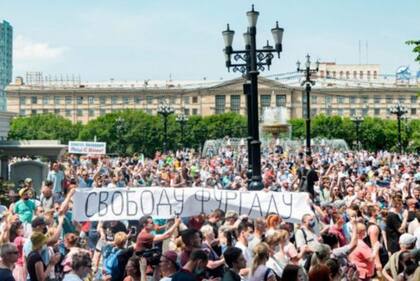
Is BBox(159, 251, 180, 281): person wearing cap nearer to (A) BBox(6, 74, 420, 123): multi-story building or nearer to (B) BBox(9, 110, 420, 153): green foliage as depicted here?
(B) BBox(9, 110, 420, 153): green foliage

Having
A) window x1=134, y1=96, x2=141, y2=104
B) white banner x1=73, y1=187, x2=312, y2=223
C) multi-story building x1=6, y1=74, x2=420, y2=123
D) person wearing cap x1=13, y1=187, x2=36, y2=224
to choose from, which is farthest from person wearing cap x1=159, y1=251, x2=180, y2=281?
window x1=134, y1=96, x2=141, y2=104

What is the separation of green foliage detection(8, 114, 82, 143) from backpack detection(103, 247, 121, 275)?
378ft

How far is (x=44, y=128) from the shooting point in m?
125

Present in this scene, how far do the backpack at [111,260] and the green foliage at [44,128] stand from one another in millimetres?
115239

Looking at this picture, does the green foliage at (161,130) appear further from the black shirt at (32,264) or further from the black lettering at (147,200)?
the black shirt at (32,264)

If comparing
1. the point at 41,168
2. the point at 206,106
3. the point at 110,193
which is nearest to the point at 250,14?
the point at 110,193

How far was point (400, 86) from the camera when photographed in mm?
147875

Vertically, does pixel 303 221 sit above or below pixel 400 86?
below

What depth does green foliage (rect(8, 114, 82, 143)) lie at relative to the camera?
123m

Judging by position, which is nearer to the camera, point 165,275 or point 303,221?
point 165,275

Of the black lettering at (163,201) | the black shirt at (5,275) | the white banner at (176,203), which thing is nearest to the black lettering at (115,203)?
the white banner at (176,203)

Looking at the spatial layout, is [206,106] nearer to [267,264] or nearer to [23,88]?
[23,88]

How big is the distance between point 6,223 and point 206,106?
452ft

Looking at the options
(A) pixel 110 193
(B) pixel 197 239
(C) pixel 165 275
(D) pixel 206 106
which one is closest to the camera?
(C) pixel 165 275
